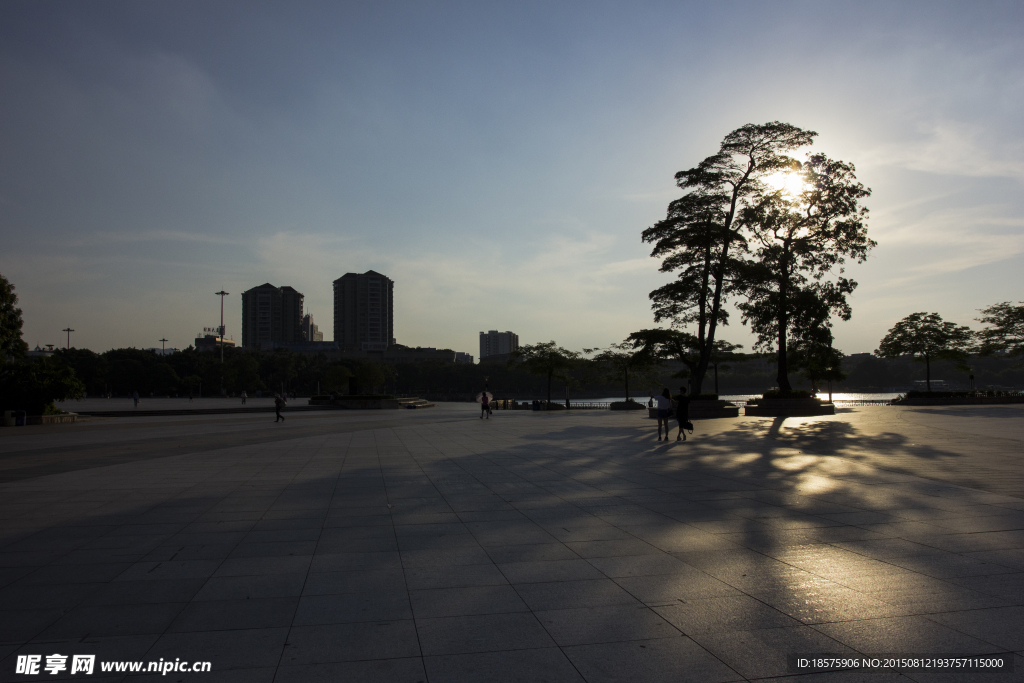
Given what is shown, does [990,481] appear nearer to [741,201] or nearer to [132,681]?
[132,681]

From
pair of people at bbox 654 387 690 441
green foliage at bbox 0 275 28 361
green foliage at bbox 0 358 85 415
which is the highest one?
green foliage at bbox 0 275 28 361

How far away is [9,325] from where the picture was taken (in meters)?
28.4

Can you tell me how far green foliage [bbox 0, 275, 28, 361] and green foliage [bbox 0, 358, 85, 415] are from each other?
20.0 inches

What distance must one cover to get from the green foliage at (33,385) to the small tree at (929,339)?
168 ft

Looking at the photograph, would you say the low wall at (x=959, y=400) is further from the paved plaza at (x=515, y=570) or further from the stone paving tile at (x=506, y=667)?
the stone paving tile at (x=506, y=667)

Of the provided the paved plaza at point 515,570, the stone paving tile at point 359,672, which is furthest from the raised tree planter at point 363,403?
the stone paving tile at point 359,672

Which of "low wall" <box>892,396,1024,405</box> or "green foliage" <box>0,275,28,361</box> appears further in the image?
"low wall" <box>892,396,1024,405</box>

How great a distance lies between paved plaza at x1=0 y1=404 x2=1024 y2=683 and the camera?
3775 mm

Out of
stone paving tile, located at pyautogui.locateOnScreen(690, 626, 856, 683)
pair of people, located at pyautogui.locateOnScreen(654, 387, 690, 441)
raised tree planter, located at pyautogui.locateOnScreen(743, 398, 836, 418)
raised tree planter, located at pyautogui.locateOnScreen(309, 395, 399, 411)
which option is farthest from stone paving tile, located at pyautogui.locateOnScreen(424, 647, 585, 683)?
raised tree planter, located at pyautogui.locateOnScreen(309, 395, 399, 411)

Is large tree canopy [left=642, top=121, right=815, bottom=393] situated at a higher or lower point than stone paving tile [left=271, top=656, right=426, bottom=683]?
higher

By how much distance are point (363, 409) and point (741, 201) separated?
31197 mm

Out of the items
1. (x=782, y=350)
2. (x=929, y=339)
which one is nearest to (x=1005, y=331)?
(x=929, y=339)

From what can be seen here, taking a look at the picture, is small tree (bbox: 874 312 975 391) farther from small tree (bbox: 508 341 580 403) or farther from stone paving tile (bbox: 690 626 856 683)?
stone paving tile (bbox: 690 626 856 683)

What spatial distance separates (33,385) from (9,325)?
10.5 feet
